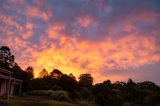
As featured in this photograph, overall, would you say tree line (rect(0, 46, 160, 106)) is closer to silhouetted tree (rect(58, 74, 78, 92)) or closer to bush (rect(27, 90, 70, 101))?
silhouetted tree (rect(58, 74, 78, 92))

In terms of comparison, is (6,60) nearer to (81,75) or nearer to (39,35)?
(81,75)

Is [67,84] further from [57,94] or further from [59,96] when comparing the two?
[59,96]

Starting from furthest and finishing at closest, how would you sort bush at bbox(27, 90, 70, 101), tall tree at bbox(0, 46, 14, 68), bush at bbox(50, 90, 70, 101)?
1. tall tree at bbox(0, 46, 14, 68)
2. bush at bbox(27, 90, 70, 101)
3. bush at bbox(50, 90, 70, 101)

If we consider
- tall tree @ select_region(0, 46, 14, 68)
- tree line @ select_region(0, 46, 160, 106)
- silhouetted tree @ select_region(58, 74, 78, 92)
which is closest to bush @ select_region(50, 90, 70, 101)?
tree line @ select_region(0, 46, 160, 106)

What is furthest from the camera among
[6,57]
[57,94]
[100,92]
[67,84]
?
[6,57]

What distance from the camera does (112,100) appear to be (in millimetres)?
43438

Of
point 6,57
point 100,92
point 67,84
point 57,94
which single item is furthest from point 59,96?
point 6,57

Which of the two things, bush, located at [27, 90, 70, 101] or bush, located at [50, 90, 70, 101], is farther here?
bush, located at [27, 90, 70, 101]

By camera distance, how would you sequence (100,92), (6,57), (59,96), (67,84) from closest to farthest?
(59,96) < (100,92) < (67,84) < (6,57)

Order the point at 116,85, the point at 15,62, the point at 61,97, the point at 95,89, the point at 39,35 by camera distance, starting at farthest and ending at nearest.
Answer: the point at 116,85
the point at 15,62
the point at 95,89
the point at 61,97
the point at 39,35

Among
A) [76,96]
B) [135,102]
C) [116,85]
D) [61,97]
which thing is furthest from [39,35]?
[116,85]

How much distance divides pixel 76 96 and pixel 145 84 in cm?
2977

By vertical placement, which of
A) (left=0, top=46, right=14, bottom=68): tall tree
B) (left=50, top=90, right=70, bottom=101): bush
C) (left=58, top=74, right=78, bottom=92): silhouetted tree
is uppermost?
(left=0, top=46, right=14, bottom=68): tall tree

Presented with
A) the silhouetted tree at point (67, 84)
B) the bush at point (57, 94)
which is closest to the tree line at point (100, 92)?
the silhouetted tree at point (67, 84)
